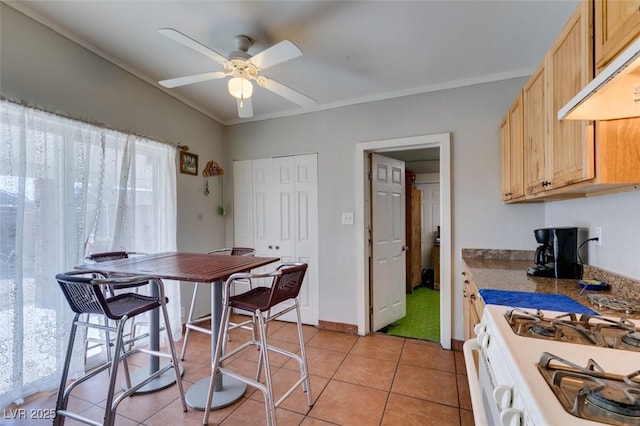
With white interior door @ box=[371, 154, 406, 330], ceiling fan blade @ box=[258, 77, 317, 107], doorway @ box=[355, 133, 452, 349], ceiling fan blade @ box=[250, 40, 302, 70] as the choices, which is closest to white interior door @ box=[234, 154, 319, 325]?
doorway @ box=[355, 133, 452, 349]

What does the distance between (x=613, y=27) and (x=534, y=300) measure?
1144 mm

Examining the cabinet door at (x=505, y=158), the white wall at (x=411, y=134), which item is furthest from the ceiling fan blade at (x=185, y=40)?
the cabinet door at (x=505, y=158)

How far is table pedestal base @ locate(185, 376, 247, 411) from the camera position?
1.89m

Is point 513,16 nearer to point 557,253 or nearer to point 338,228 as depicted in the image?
point 557,253

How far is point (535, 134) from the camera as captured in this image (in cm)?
166

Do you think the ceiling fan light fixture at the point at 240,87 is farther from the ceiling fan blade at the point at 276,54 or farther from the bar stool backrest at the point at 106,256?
the bar stool backrest at the point at 106,256

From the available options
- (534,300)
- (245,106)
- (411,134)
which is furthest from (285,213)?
(534,300)

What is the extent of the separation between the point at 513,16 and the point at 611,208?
1329mm

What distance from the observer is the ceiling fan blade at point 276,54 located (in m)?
1.55

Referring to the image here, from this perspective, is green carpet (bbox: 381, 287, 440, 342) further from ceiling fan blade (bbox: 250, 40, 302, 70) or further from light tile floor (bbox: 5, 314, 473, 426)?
ceiling fan blade (bbox: 250, 40, 302, 70)

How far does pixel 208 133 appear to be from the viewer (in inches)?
139

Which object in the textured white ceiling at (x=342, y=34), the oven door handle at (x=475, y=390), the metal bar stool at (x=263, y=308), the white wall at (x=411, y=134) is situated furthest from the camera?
the white wall at (x=411, y=134)

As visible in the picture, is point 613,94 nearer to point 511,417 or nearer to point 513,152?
point 511,417

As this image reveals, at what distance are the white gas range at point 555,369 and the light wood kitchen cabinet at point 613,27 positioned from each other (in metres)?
0.95
